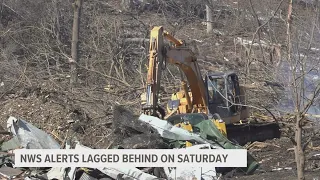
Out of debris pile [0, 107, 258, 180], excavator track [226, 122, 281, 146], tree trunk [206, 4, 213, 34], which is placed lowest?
debris pile [0, 107, 258, 180]

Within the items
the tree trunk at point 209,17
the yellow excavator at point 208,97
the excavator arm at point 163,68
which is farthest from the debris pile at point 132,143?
the tree trunk at point 209,17

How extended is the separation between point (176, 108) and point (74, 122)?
2.07 metres

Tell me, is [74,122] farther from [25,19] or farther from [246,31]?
[246,31]

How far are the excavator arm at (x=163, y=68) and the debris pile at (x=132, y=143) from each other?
1.79ft

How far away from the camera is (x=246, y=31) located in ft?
71.3

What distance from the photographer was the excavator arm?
10773 millimetres

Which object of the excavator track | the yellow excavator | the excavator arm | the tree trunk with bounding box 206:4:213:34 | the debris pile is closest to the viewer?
the debris pile

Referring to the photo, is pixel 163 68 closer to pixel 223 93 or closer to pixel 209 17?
pixel 223 93

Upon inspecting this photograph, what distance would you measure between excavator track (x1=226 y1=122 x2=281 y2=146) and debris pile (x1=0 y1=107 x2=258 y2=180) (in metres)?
1.83

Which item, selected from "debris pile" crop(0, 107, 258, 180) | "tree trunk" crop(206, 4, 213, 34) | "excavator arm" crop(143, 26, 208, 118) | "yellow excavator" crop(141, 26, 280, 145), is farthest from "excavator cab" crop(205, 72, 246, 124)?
"tree trunk" crop(206, 4, 213, 34)

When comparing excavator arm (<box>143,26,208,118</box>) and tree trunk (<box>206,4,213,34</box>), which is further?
tree trunk (<box>206,4,213,34</box>)

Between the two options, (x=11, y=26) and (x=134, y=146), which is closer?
(x=134, y=146)

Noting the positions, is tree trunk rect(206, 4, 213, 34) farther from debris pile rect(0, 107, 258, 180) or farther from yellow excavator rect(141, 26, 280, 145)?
debris pile rect(0, 107, 258, 180)

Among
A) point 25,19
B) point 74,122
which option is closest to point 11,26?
point 25,19
